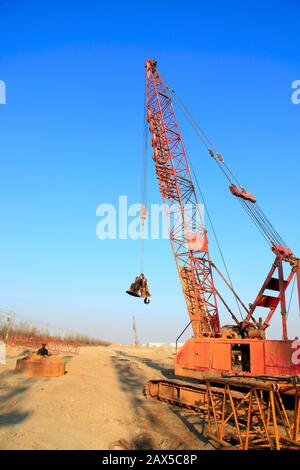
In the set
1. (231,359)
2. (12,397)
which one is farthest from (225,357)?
(12,397)

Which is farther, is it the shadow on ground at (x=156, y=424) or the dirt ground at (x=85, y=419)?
the shadow on ground at (x=156, y=424)

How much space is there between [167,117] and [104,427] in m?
19.1

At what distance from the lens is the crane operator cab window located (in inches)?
539

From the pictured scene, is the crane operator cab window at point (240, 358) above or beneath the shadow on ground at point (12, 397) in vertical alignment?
Result: above

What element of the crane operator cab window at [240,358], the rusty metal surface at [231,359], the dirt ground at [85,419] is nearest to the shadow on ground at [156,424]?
the dirt ground at [85,419]

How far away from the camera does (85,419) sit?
9906 millimetres

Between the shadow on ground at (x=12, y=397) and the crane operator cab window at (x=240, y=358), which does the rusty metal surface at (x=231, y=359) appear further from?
the shadow on ground at (x=12, y=397)

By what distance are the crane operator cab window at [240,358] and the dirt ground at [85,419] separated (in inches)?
108

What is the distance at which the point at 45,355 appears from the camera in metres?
18.5

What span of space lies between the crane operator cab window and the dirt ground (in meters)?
2.75

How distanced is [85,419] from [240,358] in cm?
717

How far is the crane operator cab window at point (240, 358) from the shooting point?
539 inches

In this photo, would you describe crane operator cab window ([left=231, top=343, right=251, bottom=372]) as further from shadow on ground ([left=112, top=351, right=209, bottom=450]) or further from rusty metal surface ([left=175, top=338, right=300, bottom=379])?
shadow on ground ([left=112, top=351, right=209, bottom=450])

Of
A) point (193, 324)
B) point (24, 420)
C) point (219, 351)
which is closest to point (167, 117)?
point (193, 324)
